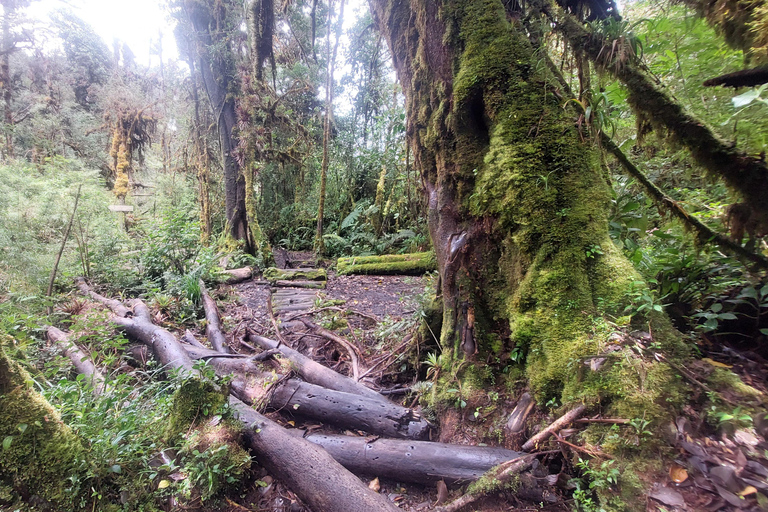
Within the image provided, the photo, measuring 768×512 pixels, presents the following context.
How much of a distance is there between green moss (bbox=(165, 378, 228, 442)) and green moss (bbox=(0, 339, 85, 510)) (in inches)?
27.0

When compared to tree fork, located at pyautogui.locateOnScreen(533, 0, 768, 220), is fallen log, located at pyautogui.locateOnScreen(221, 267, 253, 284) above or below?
below

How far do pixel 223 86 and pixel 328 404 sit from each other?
1121 centimetres

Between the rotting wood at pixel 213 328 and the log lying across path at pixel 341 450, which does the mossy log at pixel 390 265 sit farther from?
the log lying across path at pixel 341 450

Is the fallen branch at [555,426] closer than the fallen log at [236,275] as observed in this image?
Yes

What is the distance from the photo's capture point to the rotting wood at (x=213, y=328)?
202 inches

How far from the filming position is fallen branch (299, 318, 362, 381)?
4290 mm

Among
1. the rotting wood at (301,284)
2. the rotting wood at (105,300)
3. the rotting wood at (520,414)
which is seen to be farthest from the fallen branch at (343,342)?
the rotting wood at (105,300)

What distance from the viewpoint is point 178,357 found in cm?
407

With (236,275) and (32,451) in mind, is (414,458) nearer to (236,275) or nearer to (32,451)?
(32,451)

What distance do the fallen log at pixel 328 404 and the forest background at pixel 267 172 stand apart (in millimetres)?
807

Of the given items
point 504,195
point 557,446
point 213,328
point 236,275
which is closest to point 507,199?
point 504,195

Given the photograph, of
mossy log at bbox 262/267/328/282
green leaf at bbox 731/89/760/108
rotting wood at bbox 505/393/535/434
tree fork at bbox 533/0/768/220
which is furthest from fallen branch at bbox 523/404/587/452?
mossy log at bbox 262/267/328/282

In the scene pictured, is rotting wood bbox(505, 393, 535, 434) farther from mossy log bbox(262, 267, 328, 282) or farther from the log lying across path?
mossy log bbox(262, 267, 328, 282)

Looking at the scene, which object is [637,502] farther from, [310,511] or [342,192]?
[342,192]
